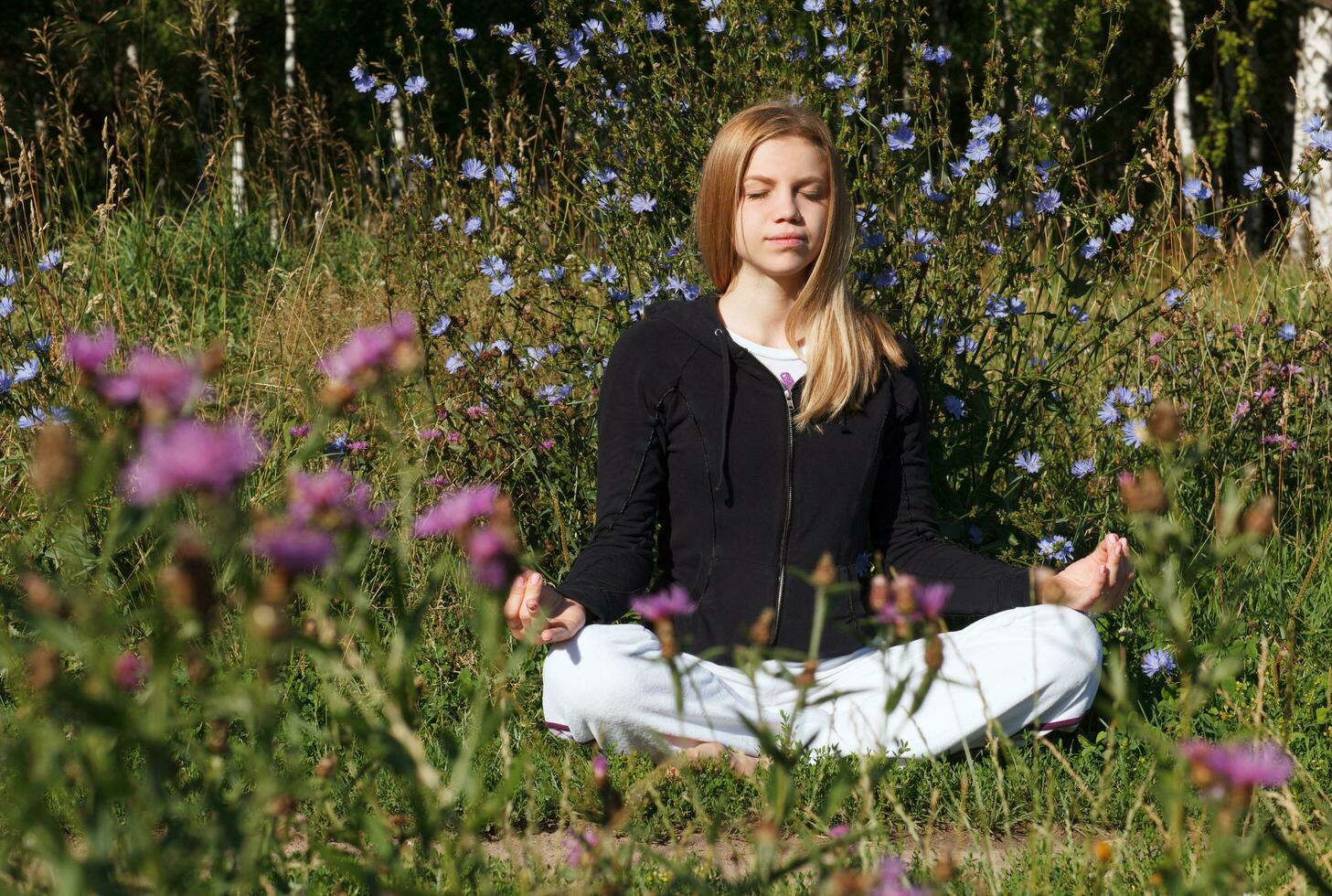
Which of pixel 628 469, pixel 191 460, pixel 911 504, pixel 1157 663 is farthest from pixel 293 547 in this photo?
pixel 1157 663

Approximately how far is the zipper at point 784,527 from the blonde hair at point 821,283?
23mm

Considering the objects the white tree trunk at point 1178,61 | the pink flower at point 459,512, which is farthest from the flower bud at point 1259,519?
the white tree trunk at point 1178,61

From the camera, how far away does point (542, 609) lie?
1.89 m

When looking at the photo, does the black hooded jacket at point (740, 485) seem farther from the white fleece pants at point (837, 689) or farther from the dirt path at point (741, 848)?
the dirt path at point (741, 848)

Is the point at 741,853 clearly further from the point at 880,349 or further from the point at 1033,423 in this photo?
the point at 1033,423

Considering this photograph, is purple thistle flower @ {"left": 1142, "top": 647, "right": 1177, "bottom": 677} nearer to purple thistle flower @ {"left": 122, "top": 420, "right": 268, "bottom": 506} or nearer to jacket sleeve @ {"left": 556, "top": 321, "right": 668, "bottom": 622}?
jacket sleeve @ {"left": 556, "top": 321, "right": 668, "bottom": 622}

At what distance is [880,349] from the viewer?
2.60 m

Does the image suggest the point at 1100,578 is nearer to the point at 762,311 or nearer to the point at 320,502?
the point at 762,311

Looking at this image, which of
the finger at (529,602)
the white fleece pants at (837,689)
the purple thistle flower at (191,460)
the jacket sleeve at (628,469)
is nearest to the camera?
the purple thistle flower at (191,460)

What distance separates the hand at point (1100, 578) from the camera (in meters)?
2.03

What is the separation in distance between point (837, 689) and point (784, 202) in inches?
35.9

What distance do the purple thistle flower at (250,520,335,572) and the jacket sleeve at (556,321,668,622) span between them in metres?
1.62

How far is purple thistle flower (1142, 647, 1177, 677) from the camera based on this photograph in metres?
2.57

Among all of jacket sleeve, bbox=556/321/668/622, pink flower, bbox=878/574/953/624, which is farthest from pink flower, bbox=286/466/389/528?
jacket sleeve, bbox=556/321/668/622
